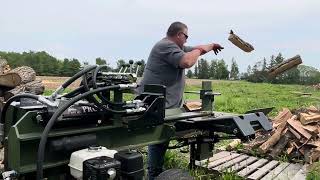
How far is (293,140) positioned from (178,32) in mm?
3434

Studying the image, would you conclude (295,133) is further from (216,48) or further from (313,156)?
(216,48)

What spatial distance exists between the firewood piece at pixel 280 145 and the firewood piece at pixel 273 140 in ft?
0.22

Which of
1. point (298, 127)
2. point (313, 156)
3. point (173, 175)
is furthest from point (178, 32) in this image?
point (298, 127)

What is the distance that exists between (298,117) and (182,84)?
12.3 feet

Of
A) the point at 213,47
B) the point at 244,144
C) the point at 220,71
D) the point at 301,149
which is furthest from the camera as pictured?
the point at 220,71

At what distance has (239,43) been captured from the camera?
250 inches

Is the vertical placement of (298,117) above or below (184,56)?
below

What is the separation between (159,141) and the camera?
410 centimetres

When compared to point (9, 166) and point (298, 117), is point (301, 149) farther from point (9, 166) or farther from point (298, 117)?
point (9, 166)

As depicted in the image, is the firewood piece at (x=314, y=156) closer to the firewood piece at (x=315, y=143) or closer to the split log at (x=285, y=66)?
the firewood piece at (x=315, y=143)

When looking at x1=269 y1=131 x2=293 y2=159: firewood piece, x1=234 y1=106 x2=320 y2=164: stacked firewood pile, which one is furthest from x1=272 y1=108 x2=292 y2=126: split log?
x1=269 y1=131 x2=293 y2=159: firewood piece

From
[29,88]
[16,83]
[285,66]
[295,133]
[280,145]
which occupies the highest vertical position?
[285,66]

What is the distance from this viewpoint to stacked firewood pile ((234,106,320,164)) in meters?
7.19

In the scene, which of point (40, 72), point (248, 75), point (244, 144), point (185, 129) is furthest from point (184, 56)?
point (248, 75)
